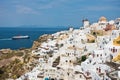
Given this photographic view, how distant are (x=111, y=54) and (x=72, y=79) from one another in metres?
6.63

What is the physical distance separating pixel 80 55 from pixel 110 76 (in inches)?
763

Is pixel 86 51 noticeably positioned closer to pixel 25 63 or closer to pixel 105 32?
pixel 105 32

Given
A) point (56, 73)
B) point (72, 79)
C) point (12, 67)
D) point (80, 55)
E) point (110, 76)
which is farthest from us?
point (12, 67)

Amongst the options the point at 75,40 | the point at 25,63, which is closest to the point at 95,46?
the point at 75,40

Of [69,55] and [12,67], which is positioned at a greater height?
[69,55]

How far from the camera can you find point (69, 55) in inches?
2130

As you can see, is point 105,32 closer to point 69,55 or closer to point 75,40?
point 75,40

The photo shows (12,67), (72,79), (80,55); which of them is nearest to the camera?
(72,79)

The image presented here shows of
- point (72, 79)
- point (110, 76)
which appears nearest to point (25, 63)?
point (72, 79)

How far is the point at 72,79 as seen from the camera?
137 feet

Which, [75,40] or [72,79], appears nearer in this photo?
[72,79]

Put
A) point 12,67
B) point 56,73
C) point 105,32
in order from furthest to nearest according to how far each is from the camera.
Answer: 1. point 12,67
2. point 105,32
3. point 56,73

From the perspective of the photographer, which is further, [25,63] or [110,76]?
[25,63]

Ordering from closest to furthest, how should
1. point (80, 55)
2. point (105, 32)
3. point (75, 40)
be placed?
1. point (80, 55)
2. point (75, 40)
3. point (105, 32)
